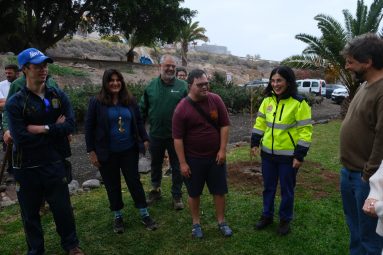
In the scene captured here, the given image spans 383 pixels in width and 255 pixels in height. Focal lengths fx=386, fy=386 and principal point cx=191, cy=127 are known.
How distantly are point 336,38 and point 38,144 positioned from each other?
14400 mm

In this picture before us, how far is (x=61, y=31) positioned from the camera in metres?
23.5

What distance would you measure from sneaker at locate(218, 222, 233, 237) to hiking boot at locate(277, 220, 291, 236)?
0.55 m

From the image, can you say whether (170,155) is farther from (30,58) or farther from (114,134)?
(30,58)

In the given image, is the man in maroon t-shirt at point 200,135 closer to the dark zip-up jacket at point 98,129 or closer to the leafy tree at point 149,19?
the dark zip-up jacket at point 98,129

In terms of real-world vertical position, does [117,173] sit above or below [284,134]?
below

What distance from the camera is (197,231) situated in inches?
172

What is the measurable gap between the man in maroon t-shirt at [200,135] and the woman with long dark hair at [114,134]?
1.99 feet

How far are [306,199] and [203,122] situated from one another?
242 cm

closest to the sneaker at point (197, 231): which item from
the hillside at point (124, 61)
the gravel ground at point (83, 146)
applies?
the gravel ground at point (83, 146)

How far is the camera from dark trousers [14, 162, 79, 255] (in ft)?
12.0

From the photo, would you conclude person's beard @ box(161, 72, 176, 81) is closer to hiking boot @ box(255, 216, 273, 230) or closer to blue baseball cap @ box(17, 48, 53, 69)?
blue baseball cap @ box(17, 48, 53, 69)

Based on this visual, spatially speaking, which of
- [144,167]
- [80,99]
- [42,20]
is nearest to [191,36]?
[42,20]

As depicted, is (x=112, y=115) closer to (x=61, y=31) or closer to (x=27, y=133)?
(x=27, y=133)

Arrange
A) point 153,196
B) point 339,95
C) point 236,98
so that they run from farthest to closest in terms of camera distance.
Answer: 1. point 339,95
2. point 236,98
3. point 153,196
